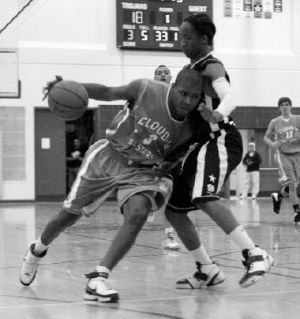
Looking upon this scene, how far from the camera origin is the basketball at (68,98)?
4504 mm

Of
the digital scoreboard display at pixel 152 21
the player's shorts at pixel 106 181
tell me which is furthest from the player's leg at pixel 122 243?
the digital scoreboard display at pixel 152 21

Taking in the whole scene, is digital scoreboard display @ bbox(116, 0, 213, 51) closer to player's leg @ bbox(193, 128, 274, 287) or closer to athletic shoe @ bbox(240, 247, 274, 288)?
player's leg @ bbox(193, 128, 274, 287)

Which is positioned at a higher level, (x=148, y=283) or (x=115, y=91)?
(x=115, y=91)

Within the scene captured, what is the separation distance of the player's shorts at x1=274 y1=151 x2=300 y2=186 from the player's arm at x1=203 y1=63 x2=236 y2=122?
20.6 feet

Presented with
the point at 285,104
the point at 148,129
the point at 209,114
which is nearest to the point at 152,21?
the point at 285,104

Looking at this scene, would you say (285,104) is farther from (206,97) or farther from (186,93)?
(186,93)

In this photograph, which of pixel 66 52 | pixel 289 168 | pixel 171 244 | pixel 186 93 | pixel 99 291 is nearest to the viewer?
pixel 99 291

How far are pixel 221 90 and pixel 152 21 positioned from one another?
14.9 meters

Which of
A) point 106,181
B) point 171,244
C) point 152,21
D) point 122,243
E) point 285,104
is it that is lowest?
point 171,244

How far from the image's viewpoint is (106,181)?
4586 millimetres

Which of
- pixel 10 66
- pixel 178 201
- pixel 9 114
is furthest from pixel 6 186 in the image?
pixel 178 201

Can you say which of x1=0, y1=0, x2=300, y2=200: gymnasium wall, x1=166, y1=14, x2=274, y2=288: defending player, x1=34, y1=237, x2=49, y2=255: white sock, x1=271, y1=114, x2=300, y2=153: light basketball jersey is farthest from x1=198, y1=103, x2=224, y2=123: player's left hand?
x1=0, y1=0, x2=300, y2=200: gymnasium wall

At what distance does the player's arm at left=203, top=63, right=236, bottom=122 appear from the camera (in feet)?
14.5

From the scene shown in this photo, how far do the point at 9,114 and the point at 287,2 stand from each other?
8846mm
